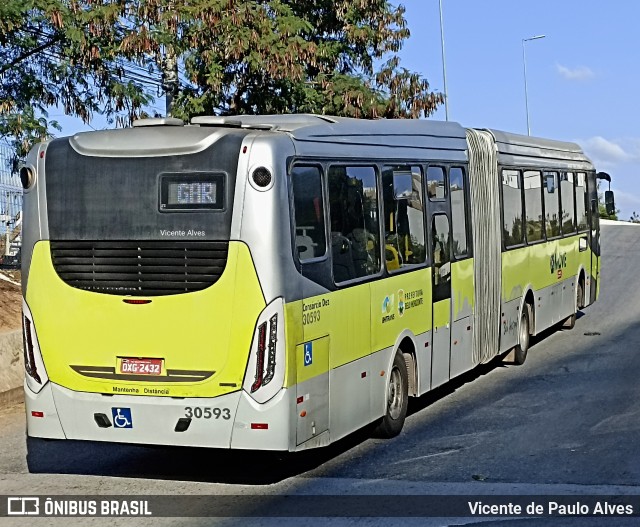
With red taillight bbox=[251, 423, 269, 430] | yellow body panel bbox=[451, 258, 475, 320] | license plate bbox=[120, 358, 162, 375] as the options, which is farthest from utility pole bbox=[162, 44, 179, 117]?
red taillight bbox=[251, 423, 269, 430]

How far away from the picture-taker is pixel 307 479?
1005cm

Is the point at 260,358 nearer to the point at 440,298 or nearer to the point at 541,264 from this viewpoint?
the point at 440,298

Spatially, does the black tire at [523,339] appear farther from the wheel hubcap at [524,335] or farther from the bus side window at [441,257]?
the bus side window at [441,257]

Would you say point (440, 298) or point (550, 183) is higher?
point (550, 183)

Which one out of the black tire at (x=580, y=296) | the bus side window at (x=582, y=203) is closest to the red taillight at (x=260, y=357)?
the bus side window at (x=582, y=203)

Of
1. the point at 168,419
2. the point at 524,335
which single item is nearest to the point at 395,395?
the point at 168,419

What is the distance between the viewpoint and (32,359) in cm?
987

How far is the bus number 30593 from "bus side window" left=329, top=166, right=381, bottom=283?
63.9 inches

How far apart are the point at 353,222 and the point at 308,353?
158cm

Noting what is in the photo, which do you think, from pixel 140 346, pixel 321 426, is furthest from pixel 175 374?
pixel 321 426

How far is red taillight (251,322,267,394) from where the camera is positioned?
9.09 meters

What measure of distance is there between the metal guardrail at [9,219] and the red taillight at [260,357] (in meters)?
13.2

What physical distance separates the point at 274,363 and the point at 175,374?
0.82 meters

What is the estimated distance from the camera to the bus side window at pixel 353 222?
33.4ft
